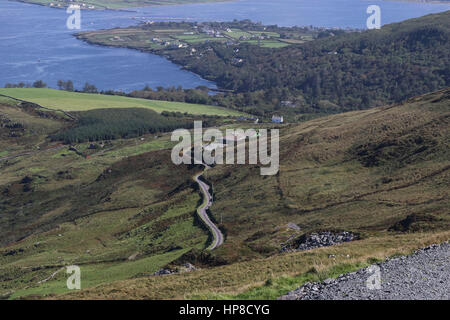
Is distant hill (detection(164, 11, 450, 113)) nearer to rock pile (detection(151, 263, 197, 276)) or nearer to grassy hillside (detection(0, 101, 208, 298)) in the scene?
grassy hillside (detection(0, 101, 208, 298))

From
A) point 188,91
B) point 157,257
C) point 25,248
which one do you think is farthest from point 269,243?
point 188,91

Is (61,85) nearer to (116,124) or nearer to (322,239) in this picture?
(116,124)

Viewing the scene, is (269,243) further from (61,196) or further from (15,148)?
(15,148)

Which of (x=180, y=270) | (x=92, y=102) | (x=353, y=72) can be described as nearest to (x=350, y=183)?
(x=180, y=270)

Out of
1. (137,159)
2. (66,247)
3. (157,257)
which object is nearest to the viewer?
(157,257)

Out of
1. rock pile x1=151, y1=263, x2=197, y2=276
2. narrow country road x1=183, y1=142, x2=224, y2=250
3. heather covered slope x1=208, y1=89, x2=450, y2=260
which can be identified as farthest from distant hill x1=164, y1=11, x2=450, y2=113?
rock pile x1=151, y1=263, x2=197, y2=276

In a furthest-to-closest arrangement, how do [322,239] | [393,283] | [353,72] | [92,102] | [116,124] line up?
1. [353,72]
2. [92,102]
3. [116,124]
4. [322,239]
5. [393,283]
